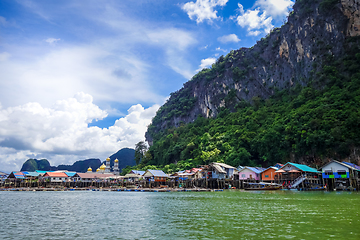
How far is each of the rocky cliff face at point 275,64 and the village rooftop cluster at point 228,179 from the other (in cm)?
2946

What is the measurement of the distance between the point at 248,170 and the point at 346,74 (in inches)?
1376

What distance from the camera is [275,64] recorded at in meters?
91.7

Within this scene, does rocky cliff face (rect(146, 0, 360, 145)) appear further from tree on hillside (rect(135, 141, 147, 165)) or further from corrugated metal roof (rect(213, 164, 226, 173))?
corrugated metal roof (rect(213, 164, 226, 173))

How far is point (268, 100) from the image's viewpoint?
8562 centimetres

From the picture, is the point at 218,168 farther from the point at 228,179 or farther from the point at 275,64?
the point at 275,64

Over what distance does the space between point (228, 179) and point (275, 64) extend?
49.7 m

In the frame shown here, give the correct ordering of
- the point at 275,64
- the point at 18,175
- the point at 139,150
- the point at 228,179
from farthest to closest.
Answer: the point at 139,150 < the point at 275,64 < the point at 18,175 < the point at 228,179

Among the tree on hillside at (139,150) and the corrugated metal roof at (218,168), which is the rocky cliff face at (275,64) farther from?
the corrugated metal roof at (218,168)

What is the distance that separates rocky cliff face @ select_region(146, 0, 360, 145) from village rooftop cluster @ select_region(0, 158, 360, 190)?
2946 cm

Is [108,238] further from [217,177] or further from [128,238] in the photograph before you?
[217,177]

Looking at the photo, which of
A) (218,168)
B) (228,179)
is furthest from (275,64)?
(228,179)

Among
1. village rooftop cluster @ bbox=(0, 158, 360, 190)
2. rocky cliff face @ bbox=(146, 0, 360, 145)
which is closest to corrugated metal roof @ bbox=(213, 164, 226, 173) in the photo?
village rooftop cluster @ bbox=(0, 158, 360, 190)

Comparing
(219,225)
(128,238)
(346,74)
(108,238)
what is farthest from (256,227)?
(346,74)

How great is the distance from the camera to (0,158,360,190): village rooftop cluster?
157 ft
